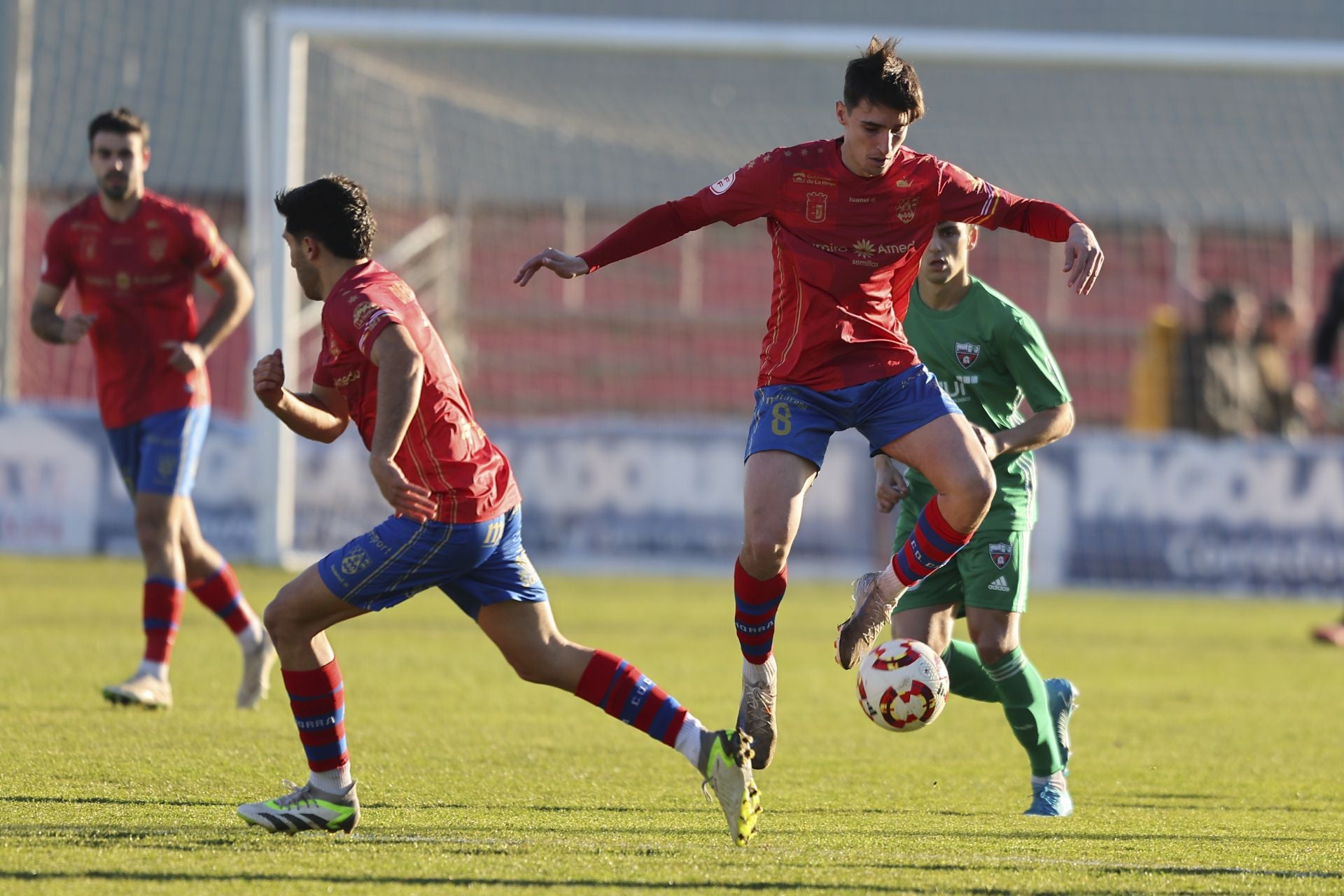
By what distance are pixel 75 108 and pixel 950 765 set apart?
13085mm

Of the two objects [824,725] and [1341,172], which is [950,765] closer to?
[824,725]

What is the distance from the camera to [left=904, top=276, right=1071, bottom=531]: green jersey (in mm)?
6059

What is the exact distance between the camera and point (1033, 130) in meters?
18.3

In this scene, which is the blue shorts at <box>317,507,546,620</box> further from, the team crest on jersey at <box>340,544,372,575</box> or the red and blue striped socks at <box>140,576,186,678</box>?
the red and blue striped socks at <box>140,576,186,678</box>

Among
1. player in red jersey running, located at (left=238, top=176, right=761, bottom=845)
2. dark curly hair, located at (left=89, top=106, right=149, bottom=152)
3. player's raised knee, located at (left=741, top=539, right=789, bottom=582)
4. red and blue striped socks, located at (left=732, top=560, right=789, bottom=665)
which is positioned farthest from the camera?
dark curly hair, located at (left=89, top=106, right=149, bottom=152)

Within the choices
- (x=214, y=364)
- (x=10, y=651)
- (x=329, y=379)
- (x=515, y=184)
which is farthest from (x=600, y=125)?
(x=329, y=379)

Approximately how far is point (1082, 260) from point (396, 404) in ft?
6.94

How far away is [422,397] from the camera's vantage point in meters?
4.88

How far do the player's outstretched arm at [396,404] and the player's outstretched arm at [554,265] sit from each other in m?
0.59

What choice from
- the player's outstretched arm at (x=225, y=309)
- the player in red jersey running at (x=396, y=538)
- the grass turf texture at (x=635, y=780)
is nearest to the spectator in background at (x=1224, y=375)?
the grass turf texture at (x=635, y=780)

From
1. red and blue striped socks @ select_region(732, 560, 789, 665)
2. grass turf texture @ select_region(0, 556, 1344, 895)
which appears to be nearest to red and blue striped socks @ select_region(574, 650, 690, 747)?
grass turf texture @ select_region(0, 556, 1344, 895)

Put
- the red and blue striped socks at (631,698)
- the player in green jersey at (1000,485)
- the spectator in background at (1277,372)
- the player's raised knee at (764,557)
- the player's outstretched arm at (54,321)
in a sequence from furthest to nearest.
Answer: the spectator in background at (1277,372) → the player's outstretched arm at (54,321) → the player in green jersey at (1000,485) → the player's raised knee at (764,557) → the red and blue striped socks at (631,698)

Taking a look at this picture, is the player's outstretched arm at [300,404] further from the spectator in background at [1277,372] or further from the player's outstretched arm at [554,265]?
the spectator in background at [1277,372]

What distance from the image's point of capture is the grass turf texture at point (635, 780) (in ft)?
14.7
